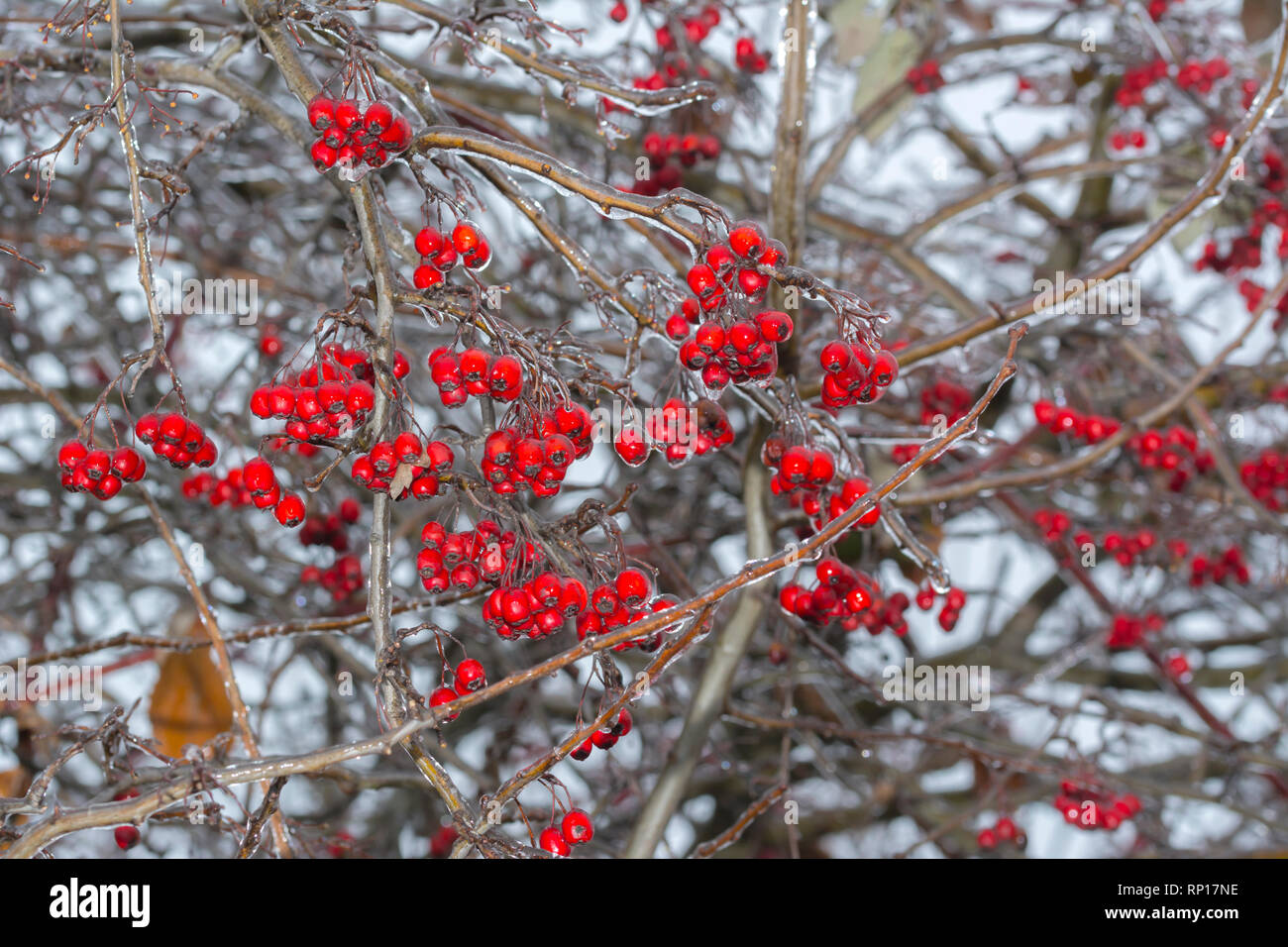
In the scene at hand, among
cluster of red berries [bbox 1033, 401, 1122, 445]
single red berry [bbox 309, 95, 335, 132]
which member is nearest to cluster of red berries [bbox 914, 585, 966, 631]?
cluster of red berries [bbox 1033, 401, 1122, 445]

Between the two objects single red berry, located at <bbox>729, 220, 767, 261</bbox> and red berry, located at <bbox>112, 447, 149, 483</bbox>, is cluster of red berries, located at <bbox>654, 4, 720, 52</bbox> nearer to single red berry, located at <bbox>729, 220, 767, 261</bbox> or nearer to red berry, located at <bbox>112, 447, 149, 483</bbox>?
single red berry, located at <bbox>729, 220, 767, 261</bbox>

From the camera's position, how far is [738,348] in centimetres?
163

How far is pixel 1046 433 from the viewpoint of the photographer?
4.32m

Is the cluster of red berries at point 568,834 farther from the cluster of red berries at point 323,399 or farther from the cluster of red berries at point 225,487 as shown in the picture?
the cluster of red berries at point 225,487

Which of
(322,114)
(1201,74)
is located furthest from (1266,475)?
(322,114)

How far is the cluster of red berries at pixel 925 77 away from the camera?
3680 mm

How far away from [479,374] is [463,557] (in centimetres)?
30

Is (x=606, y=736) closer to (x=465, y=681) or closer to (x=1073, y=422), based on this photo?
(x=465, y=681)

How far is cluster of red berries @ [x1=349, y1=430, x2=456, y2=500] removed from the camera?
150cm

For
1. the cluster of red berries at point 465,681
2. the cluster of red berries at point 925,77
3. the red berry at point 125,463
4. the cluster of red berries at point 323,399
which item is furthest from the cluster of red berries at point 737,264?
the cluster of red berries at point 925,77

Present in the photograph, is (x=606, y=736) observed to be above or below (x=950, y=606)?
below
